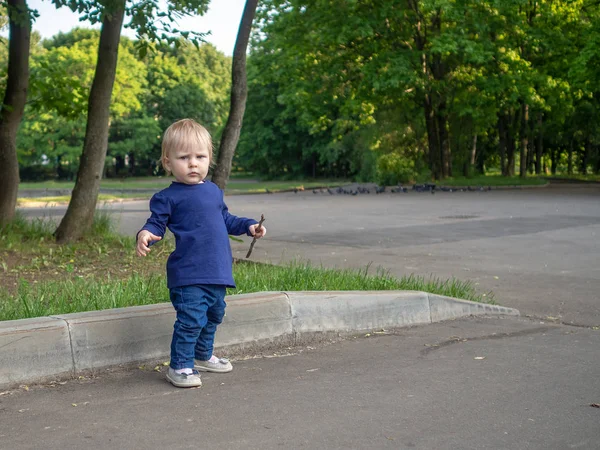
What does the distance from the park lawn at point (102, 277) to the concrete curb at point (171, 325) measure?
1.95ft

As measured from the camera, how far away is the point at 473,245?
1320 centimetres

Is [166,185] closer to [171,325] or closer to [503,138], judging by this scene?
[503,138]

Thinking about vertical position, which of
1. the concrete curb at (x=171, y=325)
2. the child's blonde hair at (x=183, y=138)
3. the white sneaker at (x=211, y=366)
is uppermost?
the child's blonde hair at (x=183, y=138)

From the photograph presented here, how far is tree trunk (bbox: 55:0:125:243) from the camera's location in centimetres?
1092

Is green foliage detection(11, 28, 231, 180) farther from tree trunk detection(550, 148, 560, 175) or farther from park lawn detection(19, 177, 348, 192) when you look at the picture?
tree trunk detection(550, 148, 560, 175)

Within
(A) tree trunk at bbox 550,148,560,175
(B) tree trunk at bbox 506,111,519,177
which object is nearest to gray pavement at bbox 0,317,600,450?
(B) tree trunk at bbox 506,111,519,177

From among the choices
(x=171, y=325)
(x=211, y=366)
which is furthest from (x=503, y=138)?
(x=211, y=366)

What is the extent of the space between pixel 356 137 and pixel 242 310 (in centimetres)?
5035

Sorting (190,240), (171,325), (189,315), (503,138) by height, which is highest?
(503,138)

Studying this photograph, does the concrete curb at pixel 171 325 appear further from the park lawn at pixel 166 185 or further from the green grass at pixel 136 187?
the park lawn at pixel 166 185

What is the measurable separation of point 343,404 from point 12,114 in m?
8.91

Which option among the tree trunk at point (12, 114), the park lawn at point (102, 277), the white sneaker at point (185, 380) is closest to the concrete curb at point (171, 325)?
the white sneaker at point (185, 380)

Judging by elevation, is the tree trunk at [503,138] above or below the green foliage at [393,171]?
above

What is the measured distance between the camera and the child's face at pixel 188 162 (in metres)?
4.88
